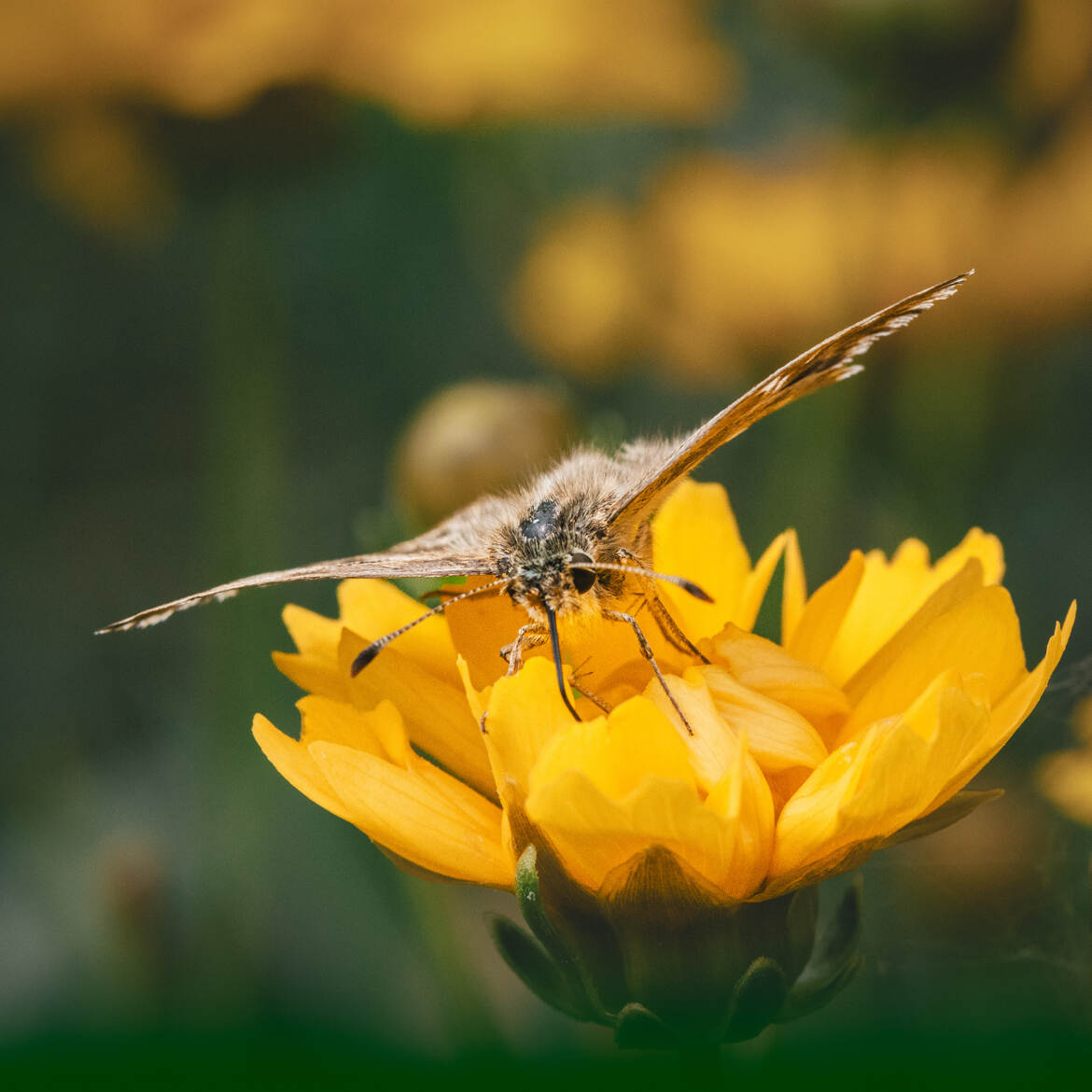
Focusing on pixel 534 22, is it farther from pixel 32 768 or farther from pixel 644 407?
pixel 32 768

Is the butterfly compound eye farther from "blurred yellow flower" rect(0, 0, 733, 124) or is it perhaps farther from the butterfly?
"blurred yellow flower" rect(0, 0, 733, 124)

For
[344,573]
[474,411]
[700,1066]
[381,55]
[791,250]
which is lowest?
[700,1066]

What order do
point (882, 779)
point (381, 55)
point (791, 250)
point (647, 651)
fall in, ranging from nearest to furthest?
1. point (882, 779)
2. point (647, 651)
3. point (381, 55)
4. point (791, 250)

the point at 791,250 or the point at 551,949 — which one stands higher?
the point at 791,250

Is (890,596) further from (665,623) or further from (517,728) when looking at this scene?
(517,728)

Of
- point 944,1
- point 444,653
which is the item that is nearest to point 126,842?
point 444,653

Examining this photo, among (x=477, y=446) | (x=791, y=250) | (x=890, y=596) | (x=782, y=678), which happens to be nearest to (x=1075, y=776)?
(x=890, y=596)

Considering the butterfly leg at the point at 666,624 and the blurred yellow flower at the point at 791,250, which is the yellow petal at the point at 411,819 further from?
the blurred yellow flower at the point at 791,250

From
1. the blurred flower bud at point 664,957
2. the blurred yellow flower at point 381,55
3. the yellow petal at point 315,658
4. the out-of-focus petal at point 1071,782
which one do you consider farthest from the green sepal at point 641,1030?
the blurred yellow flower at point 381,55
